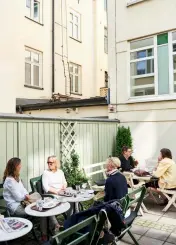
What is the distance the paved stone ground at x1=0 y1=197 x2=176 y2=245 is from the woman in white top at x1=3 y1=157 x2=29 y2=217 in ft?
2.08

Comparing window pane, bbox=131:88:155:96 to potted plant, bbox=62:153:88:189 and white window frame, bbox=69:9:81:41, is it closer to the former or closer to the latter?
potted plant, bbox=62:153:88:189

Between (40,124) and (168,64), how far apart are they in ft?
15.9

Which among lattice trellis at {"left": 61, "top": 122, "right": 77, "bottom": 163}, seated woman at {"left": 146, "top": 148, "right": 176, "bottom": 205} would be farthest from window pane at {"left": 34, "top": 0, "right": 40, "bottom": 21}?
seated woman at {"left": 146, "top": 148, "right": 176, "bottom": 205}

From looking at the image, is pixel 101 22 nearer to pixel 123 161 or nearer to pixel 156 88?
pixel 156 88

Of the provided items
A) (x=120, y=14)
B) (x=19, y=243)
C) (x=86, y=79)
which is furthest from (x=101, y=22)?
(x=19, y=243)

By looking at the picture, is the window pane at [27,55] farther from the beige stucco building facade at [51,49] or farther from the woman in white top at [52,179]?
the woman in white top at [52,179]

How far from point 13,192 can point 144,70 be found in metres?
6.38

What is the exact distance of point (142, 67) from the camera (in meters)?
9.02

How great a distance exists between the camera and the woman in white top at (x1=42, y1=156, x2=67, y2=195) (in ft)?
16.5

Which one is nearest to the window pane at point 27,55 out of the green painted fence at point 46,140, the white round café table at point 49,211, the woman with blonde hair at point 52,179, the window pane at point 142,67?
the window pane at point 142,67

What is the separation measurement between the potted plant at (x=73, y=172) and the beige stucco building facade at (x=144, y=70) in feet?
10.00

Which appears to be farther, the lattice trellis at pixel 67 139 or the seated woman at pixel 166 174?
the lattice trellis at pixel 67 139

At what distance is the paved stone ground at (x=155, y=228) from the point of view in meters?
4.32

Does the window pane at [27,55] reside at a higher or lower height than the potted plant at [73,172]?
higher
